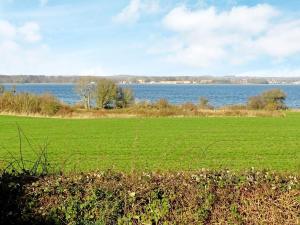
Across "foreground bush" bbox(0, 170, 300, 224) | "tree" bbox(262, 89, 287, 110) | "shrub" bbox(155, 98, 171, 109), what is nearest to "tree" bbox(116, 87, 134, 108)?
"shrub" bbox(155, 98, 171, 109)

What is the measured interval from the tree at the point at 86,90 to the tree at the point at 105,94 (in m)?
1.25

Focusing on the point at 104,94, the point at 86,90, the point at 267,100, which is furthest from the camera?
the point at 267,100

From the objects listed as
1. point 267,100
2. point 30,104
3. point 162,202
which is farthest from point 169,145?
point 267,100

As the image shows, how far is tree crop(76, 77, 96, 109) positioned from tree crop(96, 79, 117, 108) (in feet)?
4.10

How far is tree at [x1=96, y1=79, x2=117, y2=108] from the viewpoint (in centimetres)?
7131

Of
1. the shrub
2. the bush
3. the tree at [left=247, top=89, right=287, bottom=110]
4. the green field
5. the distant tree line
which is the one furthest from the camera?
the tree at [left=247, top=89, right=287, bottom=110]

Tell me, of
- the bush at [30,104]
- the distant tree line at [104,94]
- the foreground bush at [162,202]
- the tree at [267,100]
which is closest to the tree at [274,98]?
the tree at [267,100]

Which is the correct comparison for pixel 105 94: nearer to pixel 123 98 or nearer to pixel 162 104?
pixel 123 98

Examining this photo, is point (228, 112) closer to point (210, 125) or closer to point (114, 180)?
point (210, 125)

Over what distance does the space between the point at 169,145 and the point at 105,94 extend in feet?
144

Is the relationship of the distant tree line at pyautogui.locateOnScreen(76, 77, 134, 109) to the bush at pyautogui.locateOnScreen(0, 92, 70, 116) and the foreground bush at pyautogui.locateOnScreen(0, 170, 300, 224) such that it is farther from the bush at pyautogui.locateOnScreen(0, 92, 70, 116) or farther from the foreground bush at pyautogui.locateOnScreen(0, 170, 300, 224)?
the foreground bush at pyautogui.locateOnScreen(0, 170, 300, 224)

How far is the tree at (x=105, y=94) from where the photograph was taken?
7131cm

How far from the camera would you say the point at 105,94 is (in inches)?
2820

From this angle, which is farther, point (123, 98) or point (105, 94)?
point (123, 98)
